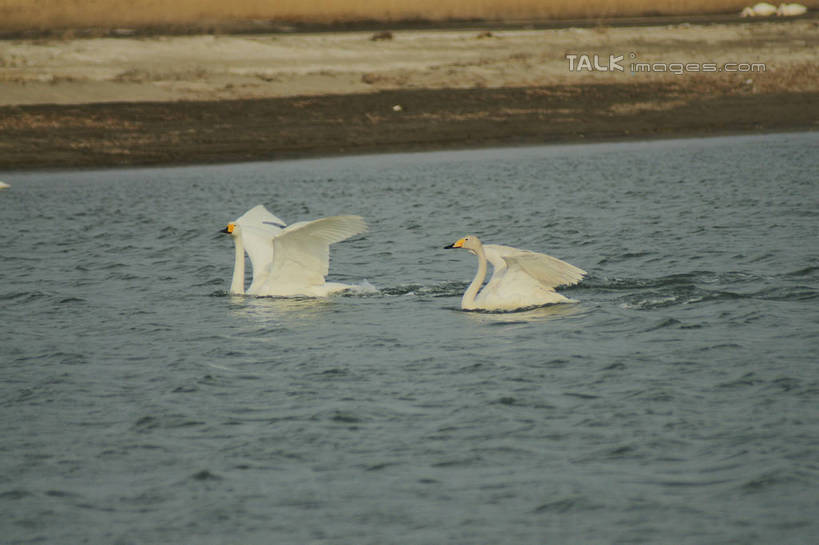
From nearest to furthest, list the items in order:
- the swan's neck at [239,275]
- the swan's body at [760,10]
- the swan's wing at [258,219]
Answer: the swan's neck at [239,275] → the swan's wing at [258,219] → the swan's body at [760,10]

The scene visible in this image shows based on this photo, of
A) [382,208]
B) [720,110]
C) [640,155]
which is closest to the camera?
[382,208]

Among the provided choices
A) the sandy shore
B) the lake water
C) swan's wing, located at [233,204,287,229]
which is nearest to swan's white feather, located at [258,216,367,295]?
the lake water

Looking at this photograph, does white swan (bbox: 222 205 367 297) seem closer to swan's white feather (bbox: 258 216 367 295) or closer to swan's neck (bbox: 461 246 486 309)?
swan's white feather (bbox: 258 216 367 295)

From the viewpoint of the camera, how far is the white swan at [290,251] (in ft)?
38.1

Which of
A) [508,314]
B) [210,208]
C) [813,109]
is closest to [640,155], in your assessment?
[813,109]

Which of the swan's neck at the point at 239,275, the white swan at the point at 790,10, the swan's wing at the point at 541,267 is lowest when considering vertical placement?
the swan's neck at the point at 239,275

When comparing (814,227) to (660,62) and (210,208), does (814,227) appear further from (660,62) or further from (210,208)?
(660,62)

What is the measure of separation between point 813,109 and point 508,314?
25.4m

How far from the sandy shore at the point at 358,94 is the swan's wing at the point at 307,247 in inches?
622

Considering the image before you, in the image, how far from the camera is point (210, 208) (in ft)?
70.4

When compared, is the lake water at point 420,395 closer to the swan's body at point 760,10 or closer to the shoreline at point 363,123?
the shoreline at point 363,123

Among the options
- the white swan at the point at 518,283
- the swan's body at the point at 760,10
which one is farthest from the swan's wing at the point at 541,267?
the swan's body at the point at 760,10

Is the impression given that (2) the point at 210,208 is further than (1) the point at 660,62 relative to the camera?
No

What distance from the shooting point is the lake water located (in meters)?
6.16
